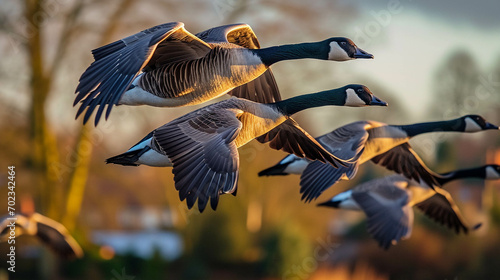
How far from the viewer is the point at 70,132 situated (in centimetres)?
1598

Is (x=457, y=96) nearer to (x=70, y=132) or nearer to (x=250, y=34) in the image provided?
(x=70, y=132)

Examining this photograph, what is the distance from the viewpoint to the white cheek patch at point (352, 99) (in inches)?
159

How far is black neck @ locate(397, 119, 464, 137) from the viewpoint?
17.4ft

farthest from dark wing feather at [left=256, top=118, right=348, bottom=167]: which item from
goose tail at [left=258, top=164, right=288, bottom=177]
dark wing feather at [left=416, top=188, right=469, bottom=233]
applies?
dark wing feather at [left=416, top=188, right=469, bottom=233]

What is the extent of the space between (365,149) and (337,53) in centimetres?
126

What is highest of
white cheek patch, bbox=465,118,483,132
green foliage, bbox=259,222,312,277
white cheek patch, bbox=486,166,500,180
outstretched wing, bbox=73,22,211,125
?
outstretched wing, bbox=73,22,211,125

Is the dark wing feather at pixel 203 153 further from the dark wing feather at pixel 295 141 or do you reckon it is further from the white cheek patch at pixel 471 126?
the white cheek patch at pixel 471 126

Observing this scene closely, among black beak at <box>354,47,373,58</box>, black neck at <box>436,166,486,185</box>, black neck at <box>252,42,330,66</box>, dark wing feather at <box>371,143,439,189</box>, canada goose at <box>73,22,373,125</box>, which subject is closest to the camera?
canada goose at <box>73,22,373,125</box>

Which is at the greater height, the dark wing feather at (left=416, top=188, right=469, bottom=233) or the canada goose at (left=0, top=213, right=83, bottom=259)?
the canada goose at (left=0, top=213, right=83, bottom=259)

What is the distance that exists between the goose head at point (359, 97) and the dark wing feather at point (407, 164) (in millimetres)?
1722

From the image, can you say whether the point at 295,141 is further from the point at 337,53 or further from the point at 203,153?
the point at 203,153

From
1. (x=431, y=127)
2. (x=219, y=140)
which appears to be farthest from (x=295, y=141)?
(x=431, y=127)

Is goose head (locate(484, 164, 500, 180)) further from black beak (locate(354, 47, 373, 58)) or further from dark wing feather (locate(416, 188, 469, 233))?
black beak (locate(354, 47, 373, 58))

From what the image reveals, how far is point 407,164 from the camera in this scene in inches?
227
